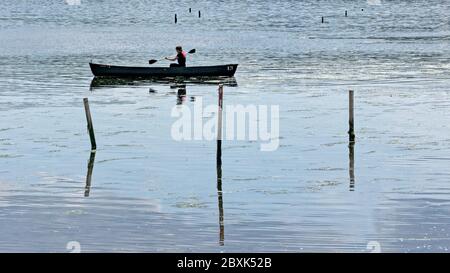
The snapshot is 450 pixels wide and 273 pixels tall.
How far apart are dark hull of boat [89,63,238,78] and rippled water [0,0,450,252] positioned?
1.34m

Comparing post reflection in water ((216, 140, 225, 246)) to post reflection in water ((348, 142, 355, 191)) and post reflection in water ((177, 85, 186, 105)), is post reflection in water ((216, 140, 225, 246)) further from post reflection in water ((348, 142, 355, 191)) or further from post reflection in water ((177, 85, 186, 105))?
post reflection in water ((177, 85, 186, 105))

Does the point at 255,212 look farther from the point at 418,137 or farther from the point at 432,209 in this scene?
the point at 418,137

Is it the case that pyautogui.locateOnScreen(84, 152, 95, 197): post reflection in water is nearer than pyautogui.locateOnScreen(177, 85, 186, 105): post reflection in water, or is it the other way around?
pyautogui.locateOnScreen(84, 152, 95, 197): post reflection in water

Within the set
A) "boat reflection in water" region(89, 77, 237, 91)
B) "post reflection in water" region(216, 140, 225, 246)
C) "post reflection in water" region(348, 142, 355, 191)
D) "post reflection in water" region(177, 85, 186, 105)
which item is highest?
"post reflection in water" region(216, 140, 225, 246)

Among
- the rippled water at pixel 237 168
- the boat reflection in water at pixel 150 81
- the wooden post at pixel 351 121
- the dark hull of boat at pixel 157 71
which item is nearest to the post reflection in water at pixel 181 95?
the rippled water at pixel 237 168

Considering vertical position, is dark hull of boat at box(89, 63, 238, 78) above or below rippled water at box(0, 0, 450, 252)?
below

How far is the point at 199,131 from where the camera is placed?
4825 cm

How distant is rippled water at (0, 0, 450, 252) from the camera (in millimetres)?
26797

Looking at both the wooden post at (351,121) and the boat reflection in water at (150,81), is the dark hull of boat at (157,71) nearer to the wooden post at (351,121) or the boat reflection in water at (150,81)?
the boat reflection in water at (150,81)

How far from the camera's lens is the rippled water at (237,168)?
2680cm

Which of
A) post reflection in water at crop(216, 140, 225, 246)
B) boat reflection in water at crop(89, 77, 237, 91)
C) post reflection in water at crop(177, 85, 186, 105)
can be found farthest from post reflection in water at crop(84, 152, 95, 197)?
boat reflection in water at crop(89, 77, 237, 91)

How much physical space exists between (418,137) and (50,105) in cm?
2245

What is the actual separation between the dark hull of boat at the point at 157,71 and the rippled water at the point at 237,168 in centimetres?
134

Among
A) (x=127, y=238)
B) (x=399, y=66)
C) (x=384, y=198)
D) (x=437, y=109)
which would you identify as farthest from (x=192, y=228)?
(x=399, y=66)
